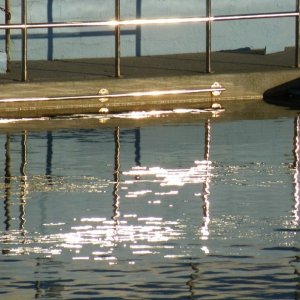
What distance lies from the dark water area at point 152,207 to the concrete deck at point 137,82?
91 centimetres

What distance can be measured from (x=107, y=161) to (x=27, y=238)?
13.2 ft

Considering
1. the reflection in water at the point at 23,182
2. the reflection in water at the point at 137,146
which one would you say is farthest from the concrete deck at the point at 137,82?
the reflection in water at the point at 23,182

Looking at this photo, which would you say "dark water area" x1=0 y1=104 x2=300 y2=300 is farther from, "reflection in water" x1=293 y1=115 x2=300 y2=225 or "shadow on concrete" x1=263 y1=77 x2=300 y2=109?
"shadow on concrete" x1=263 y1=77 x2=300 y2=109

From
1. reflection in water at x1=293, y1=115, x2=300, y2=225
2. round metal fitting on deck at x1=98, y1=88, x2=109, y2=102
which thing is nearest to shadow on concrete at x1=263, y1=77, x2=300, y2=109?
reflection in water at x1=293, y1=115, x2=300, y2=225

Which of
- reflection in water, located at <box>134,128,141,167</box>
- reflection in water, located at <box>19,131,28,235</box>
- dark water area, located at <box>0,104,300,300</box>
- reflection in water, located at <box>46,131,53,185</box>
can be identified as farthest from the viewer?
reflection in water, located at <box>134,128,141,167</box>

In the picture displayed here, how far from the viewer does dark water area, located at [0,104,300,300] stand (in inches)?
477

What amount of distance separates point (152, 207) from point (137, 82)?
23.6 feet

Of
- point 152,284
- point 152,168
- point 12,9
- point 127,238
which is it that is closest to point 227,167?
point 152,168

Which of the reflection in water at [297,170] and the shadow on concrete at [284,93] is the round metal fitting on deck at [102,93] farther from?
the reflection in water at [297,170]

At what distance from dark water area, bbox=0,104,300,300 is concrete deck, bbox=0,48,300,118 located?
91 centimetres

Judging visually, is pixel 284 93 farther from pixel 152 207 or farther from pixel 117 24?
pixel 152 207

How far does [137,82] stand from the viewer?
872 inches

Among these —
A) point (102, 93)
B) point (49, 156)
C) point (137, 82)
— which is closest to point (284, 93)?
point (137, 82)

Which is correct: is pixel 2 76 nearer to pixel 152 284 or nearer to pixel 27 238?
pixel 27 238
